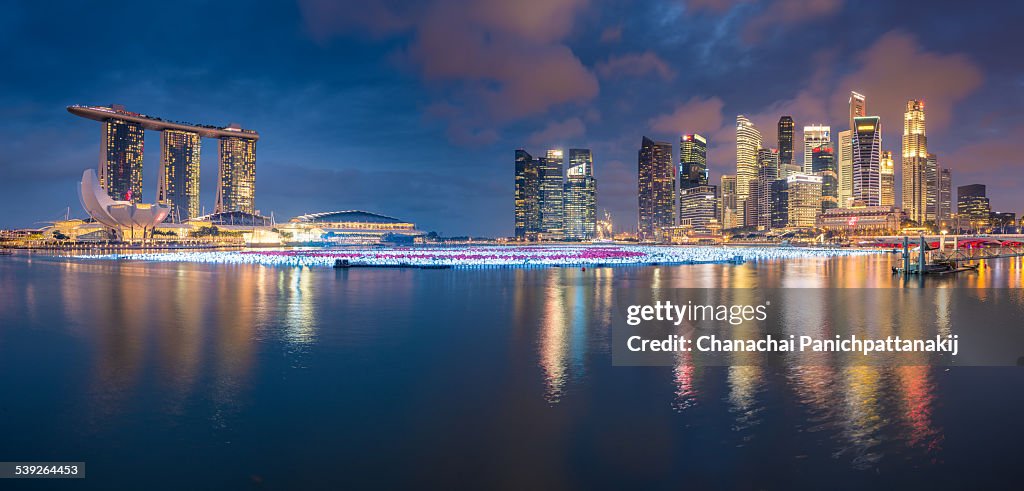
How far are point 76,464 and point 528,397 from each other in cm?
690

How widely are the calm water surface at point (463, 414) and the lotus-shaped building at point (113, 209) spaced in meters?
135

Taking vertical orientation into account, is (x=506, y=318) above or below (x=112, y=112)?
below

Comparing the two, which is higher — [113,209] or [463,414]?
[113,209]

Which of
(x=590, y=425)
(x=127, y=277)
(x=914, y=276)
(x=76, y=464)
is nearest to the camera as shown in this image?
(x=76, y=464)

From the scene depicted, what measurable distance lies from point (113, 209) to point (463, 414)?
154 m

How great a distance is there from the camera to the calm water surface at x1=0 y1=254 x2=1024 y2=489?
7.84 meters

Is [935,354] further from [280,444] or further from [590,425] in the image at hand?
[280,444]

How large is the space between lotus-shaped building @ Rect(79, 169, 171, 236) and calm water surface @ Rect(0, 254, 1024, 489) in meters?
135

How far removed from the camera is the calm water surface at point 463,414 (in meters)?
7.84

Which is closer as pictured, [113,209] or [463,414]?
[463,414]

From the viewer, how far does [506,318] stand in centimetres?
2144

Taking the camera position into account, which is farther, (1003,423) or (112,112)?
(112,112)

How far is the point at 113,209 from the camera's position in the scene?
445 feet

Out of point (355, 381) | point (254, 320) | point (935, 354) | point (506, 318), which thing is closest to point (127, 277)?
point (254, 320)
